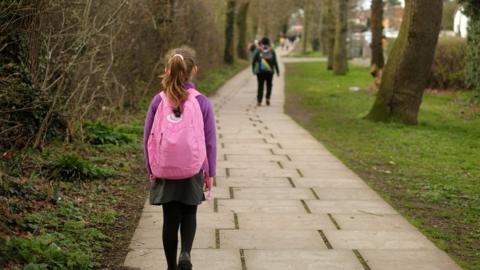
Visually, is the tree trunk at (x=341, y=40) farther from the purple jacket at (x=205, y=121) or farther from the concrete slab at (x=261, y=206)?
the purple jacket at (x=205, y=121)

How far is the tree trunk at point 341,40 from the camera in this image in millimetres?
31609

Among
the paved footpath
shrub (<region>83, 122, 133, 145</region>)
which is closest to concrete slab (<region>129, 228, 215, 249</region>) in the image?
the paved footpath

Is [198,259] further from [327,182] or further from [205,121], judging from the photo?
Answer: [327,182]

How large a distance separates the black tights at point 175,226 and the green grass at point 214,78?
1679 centimetres

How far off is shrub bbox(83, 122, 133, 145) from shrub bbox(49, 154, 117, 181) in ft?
6.92

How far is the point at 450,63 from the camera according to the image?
22.2 m

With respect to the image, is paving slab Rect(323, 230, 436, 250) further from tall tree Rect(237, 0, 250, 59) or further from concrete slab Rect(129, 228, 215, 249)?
tall tree Rect(237, 0, 250, 59)

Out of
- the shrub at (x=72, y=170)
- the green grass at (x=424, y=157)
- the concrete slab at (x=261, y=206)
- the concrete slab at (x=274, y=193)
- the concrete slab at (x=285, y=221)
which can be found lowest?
the green grass at (x=424, y=157)

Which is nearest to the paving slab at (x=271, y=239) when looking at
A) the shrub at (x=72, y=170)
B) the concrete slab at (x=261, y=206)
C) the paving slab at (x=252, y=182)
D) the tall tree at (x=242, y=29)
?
the concrete slab at (x=261, y=206)

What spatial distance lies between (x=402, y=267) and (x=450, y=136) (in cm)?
819

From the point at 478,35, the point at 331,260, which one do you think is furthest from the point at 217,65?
the point at 331,260

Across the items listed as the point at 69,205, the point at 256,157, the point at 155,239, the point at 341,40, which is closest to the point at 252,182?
the point at 256,157

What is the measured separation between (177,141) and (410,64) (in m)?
9.78

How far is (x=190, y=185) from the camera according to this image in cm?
452
